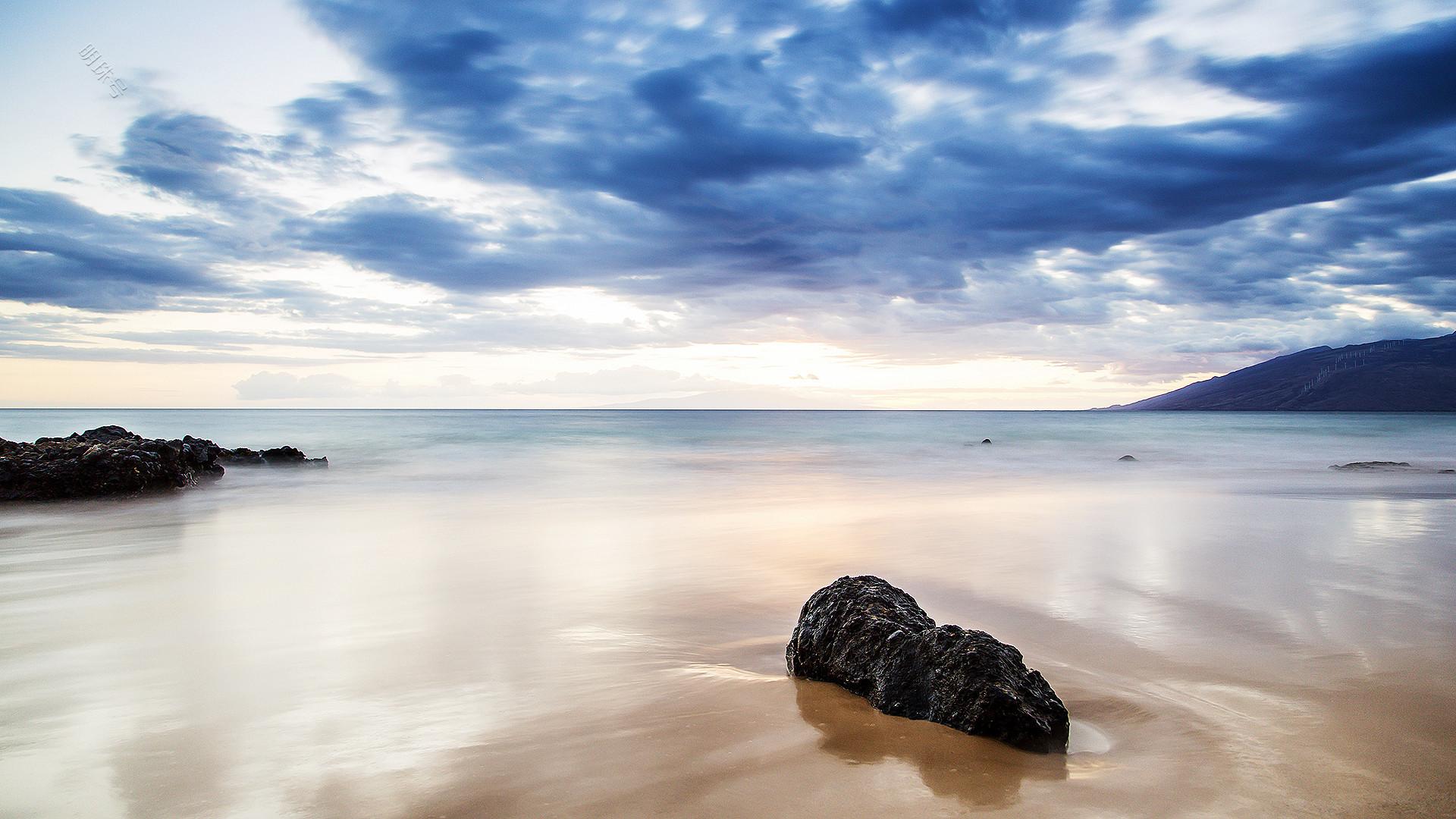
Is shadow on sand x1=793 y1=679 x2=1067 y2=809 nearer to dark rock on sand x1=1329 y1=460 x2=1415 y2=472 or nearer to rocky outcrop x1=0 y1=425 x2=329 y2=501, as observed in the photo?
rocky outcrop x1=0 y1=425 x2=329 y2=501

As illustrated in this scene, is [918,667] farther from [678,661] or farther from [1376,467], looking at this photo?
[1376,467]

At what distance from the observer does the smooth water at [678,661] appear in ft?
10.2

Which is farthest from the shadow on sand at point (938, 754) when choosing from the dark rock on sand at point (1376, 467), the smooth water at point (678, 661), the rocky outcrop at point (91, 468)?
the dark rock on sand at point (1376, 467)

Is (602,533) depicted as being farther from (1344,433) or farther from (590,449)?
(1344,433)

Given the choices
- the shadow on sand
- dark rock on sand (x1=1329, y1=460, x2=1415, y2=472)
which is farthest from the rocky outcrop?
dark rock on sand (x1=1329, y1=460, x2=1415, y2=472)

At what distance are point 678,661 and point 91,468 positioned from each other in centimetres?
1426

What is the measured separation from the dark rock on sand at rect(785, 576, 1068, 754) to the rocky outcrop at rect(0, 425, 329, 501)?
15.0 meters

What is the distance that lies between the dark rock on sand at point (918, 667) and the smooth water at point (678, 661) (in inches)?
4.2

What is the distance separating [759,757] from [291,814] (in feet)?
6.28

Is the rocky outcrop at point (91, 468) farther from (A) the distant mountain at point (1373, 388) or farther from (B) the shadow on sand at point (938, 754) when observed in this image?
(A) the distant mountain at point (1373, 388)

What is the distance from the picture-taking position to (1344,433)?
5047cm

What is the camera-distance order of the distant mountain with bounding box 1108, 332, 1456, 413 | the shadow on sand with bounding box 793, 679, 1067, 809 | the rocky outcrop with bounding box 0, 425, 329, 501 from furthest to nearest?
the distant mountain with bounding box 1108, 332, 1456, 413 < the rocky outcrop with bounding box 0, 425, 329, 501 < the shadow on sand with bounding box 793, 679, 1067, 809

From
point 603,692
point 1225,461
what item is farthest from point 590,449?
point 603,692

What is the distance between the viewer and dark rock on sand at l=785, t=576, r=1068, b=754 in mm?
3352
